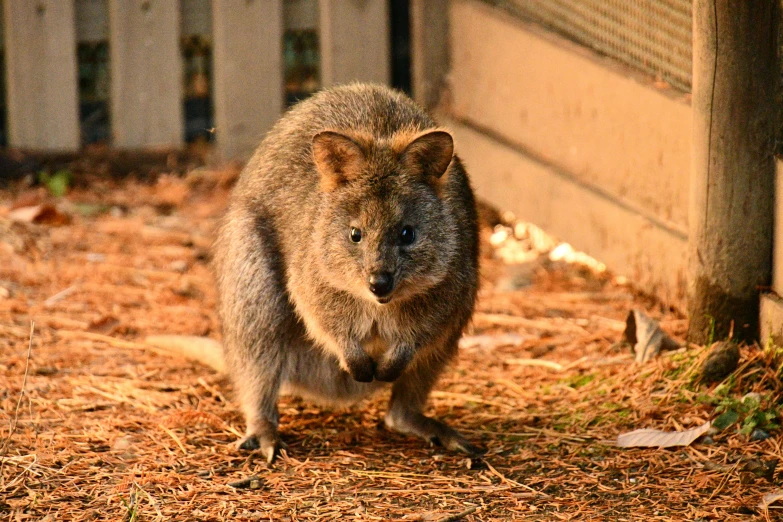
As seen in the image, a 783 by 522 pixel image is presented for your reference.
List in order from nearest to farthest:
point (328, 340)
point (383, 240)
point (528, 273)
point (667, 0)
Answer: point (383, 240) < point (328, 340) < point (667, 0) < point (528, 273)

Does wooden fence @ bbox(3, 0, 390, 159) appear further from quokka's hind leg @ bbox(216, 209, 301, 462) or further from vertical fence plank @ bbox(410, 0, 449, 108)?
quokka's hind leg @ bbox(216, 209, 301, 462)

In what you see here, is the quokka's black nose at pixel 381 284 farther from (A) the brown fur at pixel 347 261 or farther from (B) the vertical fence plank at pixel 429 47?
(B) the vertical fence plank at pixel 429 47

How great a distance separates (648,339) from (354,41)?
3269mm

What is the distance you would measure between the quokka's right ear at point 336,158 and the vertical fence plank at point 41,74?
3613mm

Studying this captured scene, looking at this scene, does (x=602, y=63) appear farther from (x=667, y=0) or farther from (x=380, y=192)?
(x=380, y=192)

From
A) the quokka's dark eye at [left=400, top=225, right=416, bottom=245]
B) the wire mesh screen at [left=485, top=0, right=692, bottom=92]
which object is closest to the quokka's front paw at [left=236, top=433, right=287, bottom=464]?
the quokka's dark eye at [left=400, top=225, right=416, bottom=245]

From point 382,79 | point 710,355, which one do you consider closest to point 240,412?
point 710,355

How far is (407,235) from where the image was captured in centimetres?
365

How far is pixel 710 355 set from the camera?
4.05m

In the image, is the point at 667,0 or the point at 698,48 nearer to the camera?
the point at 698,48

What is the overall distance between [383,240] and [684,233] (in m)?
1.78

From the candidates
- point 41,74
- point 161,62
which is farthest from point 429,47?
point 41,74

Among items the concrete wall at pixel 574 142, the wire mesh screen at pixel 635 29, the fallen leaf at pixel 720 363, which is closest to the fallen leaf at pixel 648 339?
the fallen leaf at pixel 720 363

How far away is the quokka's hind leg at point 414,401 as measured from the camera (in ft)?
13.3
